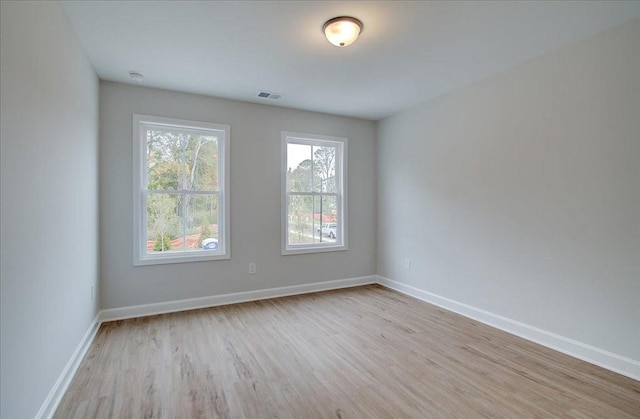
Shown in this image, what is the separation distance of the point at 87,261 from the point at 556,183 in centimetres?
428

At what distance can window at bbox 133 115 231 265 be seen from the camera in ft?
12.0

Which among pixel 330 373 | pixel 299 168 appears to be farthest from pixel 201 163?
pixel 330 373

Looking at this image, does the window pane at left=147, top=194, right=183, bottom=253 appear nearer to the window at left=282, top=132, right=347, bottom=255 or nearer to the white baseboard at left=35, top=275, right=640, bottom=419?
the white baseboard at left=35, top=275, right=640, bottom=419

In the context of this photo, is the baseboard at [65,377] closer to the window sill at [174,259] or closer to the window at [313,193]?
the window sill at [174,259]

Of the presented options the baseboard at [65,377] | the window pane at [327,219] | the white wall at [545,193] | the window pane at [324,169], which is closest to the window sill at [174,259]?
the baseboard at [65,377]

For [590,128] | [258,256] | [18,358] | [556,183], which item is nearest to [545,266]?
[556,183]

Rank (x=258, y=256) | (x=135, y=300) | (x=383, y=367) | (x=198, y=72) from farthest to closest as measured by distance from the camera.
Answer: (x=258, y=256)
(x=135, y=300)
(x=198, y=72)
(x=383, y=367)

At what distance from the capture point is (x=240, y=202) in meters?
4.14

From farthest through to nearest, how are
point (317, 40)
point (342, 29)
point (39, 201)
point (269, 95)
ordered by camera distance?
point (269, 95), point (317, 40), point (342, 29), point (39, 201)

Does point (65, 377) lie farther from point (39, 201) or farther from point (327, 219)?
point (327, 219)

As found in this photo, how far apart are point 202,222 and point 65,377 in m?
2.08

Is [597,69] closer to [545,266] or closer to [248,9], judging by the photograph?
[545,266]

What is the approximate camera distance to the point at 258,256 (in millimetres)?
4242

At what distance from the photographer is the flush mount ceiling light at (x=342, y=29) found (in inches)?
91.9
